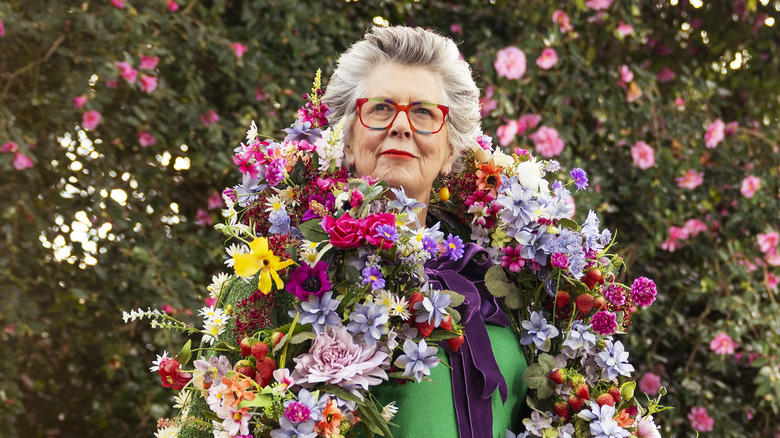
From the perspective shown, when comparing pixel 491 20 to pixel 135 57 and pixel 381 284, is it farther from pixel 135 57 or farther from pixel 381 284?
pixel 381 284

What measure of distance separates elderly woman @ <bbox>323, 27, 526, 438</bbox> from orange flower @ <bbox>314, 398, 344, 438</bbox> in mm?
157

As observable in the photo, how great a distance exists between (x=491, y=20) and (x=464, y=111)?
5.19 ft

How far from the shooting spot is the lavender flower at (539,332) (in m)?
1.35

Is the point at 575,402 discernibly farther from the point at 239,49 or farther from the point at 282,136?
the point at 239,49

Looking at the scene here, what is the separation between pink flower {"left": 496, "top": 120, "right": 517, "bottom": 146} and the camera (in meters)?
2.59

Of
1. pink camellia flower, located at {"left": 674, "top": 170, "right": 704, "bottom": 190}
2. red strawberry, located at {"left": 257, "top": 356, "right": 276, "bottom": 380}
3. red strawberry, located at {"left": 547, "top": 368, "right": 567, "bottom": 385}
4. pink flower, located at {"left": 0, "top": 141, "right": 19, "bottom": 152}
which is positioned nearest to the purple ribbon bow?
red strawberry, located at {"left": 547, "top": 368, "right": 567, "bottom": 385}

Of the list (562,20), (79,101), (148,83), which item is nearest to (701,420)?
(562,20)

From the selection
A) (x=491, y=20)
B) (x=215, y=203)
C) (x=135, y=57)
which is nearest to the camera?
(x=135, y=57)

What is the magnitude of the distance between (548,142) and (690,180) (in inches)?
23.1

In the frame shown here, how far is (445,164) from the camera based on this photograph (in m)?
1.46

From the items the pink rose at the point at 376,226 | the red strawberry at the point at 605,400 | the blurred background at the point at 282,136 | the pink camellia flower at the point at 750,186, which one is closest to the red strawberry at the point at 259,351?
the pink rose at the point at 376,226

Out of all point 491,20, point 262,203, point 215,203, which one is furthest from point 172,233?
point 491,20

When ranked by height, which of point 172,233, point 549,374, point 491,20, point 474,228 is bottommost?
point 549,374

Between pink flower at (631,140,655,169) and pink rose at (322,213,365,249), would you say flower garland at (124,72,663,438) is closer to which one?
pink rose at (322,213,365,249)
